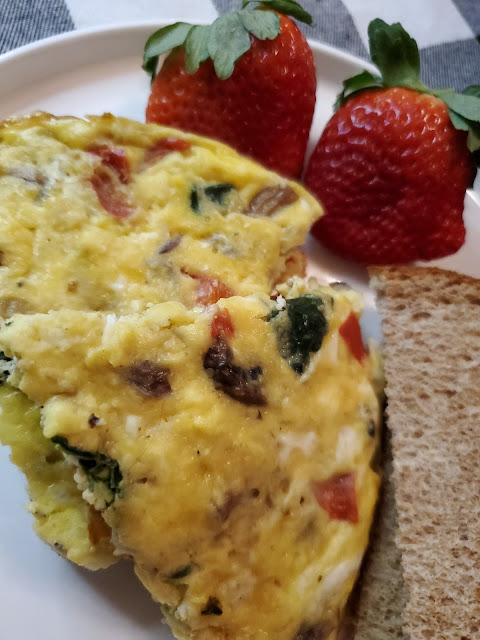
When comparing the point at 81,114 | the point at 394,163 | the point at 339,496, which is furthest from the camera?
the point at 81,114

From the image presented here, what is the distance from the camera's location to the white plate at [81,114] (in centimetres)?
175

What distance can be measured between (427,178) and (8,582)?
73.1 inches

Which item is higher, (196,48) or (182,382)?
(196,48)

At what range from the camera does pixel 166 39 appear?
2.19 meters

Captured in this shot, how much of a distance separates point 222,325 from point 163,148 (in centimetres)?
70

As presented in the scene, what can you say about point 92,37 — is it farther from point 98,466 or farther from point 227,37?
point 98,466

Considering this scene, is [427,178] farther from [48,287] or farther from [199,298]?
[48,287]

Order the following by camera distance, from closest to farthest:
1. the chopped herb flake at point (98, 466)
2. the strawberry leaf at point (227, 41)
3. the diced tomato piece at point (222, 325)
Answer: the chopped herb flake at point (98, 466), the diced tomato piece at point (222, 325), the strawberry leaf at point (227, 41)

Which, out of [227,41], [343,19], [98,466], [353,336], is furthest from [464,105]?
[98,466]

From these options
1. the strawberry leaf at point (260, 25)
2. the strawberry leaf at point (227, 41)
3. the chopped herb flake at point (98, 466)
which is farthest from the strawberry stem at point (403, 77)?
the chopped herb flake at point (98, 466)

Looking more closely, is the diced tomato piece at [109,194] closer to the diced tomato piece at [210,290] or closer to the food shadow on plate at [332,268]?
the diced tomato piece at [210,290]

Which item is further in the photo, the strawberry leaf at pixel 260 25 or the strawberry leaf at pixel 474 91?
the strawberry leaf at pixel 474 91

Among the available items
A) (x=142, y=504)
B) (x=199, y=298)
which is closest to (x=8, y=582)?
(x=142, y=504)

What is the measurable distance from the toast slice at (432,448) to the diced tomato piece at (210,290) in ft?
2.09
